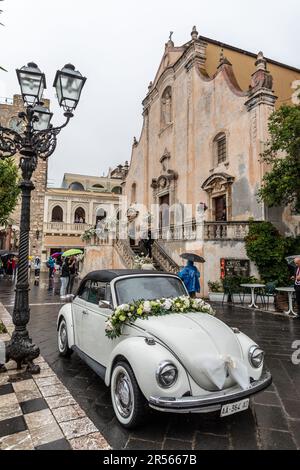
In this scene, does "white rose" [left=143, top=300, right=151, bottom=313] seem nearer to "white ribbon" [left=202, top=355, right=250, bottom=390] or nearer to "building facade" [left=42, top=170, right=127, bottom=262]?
"white ribbon" [left=202, top=355, right=250, bottom=390]

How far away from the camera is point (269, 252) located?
1180cm

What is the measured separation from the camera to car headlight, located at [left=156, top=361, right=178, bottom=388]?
9.07 feet

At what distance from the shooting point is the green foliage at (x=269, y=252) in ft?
38.8

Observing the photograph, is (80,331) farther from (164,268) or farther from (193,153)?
(193,153)

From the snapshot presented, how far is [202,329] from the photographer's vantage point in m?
3.26

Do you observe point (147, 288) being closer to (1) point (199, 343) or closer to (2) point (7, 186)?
(1) point (199, 343)

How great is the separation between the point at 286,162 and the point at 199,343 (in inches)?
376

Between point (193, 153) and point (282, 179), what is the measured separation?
27.7ft

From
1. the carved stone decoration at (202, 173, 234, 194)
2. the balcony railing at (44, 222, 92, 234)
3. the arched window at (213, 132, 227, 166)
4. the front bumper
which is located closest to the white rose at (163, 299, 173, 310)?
the front bumper

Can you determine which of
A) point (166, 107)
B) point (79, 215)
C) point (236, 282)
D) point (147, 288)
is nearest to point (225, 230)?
point (236, 282)

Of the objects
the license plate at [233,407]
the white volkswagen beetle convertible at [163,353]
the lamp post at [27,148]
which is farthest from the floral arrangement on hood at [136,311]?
the lamp post at [27,148]

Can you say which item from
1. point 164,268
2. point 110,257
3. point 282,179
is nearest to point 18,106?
point 110,257

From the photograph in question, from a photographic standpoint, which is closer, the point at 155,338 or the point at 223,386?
the point at 223,386

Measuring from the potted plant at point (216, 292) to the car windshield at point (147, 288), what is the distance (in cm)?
808
